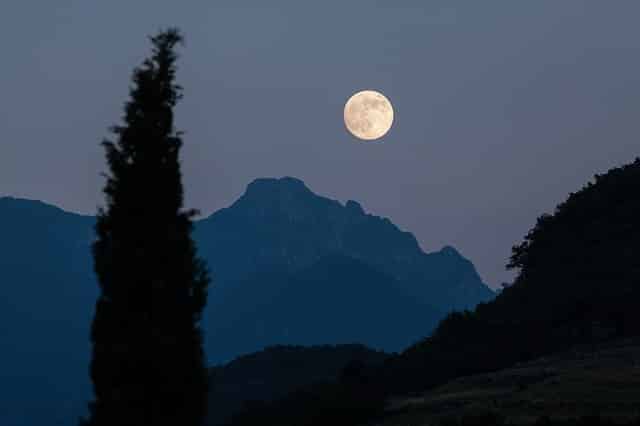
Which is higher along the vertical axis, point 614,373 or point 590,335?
point 590,335

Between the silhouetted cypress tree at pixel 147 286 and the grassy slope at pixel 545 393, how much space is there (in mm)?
13178

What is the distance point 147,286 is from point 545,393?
65.7 ft

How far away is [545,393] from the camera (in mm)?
38688

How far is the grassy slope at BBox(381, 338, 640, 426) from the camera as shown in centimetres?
3463

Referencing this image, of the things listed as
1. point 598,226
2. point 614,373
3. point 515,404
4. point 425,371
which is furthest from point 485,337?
point 515,404

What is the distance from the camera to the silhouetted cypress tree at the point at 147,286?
2380 cm

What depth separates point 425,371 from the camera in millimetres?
64500

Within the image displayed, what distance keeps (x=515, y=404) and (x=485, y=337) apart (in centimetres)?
3539

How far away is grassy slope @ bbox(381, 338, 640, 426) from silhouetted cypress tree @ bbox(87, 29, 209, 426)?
43.2 ft

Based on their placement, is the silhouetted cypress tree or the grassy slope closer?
the silhouetted cypress tree

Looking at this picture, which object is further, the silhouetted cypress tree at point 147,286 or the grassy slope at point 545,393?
the grassy slope at point 545,393

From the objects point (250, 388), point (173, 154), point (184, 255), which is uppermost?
point (250, 388)

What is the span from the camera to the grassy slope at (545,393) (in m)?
34.6

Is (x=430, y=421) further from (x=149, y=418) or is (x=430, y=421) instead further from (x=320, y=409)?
(x=149, y=418)
